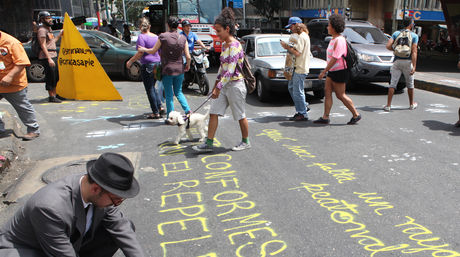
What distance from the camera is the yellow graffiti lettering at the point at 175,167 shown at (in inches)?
186

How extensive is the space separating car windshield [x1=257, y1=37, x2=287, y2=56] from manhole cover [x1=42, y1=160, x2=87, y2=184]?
5.73 m

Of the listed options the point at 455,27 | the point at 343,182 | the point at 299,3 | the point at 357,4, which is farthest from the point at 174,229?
the point at 299,3

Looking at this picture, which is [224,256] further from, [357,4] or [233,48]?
[357,4]

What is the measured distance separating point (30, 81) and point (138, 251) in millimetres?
10486

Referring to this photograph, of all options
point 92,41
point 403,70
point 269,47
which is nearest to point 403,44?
point 403,70

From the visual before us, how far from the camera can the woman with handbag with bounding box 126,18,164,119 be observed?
22.2ft

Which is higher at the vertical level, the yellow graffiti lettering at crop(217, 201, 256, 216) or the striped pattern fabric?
the striped pattern fabric

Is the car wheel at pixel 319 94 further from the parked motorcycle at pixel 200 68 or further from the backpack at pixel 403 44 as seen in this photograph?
the parked motorcycle at pixel 200 68

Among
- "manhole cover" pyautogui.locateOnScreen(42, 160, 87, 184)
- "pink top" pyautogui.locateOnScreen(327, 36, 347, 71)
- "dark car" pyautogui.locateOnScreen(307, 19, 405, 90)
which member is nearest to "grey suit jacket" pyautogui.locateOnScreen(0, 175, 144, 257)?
"manhole cover" pyautogui.locateOnScreen(42, 160, 87, 184)

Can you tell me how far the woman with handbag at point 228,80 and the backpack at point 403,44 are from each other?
153 inches

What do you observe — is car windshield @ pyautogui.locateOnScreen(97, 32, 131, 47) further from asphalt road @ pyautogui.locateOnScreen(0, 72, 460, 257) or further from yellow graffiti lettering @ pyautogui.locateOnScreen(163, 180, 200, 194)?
yellow graffiti lettering @ pyautogui.locateOnScreen(163, 180, 200, 194)

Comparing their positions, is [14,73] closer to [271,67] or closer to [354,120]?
[271,67]

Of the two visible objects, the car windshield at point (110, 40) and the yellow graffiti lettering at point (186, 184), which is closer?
the yellow graffiti lettering at point (186, 184)

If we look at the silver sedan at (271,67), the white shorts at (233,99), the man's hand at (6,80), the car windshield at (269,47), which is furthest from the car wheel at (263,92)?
the man's hand at (6,80)
